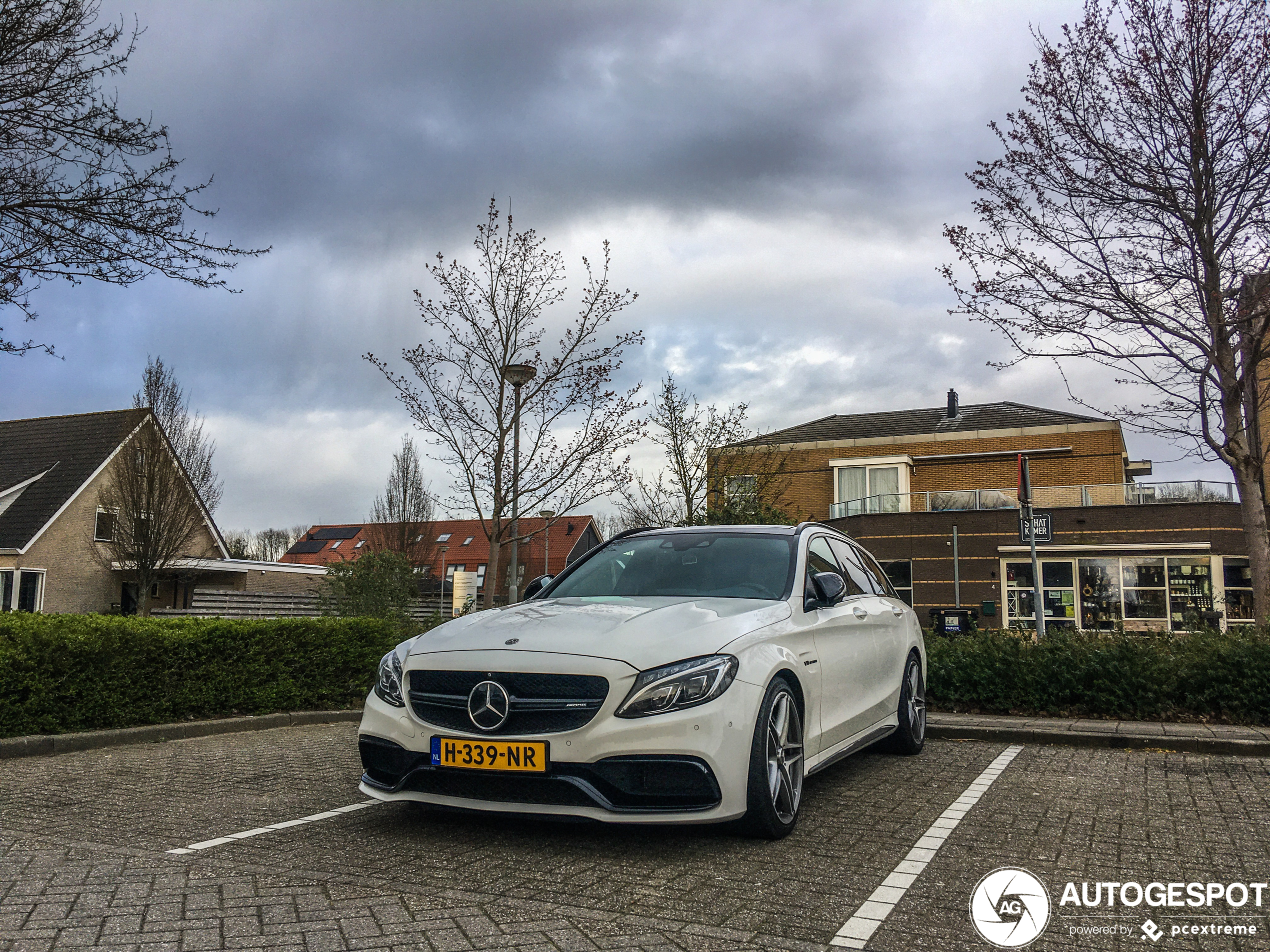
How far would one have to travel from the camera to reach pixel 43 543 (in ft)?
98.7

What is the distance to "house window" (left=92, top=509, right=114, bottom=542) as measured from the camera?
31641 mm

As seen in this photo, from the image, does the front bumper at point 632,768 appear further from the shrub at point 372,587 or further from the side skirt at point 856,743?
the shrub at point 372,587

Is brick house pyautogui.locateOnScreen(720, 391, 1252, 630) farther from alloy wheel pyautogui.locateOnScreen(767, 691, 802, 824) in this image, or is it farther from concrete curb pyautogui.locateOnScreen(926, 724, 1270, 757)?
alloy wheel pyautogui.locateOnScreen(767, 691, 802, 824)

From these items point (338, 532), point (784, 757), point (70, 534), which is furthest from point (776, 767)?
point (338, 532)

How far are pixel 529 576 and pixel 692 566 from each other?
60351 millimetres

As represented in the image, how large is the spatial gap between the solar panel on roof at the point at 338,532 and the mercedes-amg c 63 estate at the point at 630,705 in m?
65.6

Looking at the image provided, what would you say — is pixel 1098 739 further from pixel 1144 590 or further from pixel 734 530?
pixel 1144 590

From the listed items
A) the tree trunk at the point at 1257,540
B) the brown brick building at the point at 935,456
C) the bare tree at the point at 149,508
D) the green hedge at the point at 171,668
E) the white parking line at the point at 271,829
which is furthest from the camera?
the brown brick building at the point at 935,456

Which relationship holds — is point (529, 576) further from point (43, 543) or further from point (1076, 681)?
point (1076, 681)

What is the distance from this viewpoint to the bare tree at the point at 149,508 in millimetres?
24953

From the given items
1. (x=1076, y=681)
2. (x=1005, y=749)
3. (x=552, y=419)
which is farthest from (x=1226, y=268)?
(x=552, y=419)

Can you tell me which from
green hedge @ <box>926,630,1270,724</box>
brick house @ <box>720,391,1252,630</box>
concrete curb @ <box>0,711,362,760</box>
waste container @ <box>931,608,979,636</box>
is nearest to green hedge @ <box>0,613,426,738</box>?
concrete curb @ <box>0,711,362,760</box>

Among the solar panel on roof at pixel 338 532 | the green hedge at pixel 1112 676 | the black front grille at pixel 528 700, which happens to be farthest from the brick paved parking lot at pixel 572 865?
the solar panel on roof at pixel 338 532

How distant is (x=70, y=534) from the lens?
3084 cm
